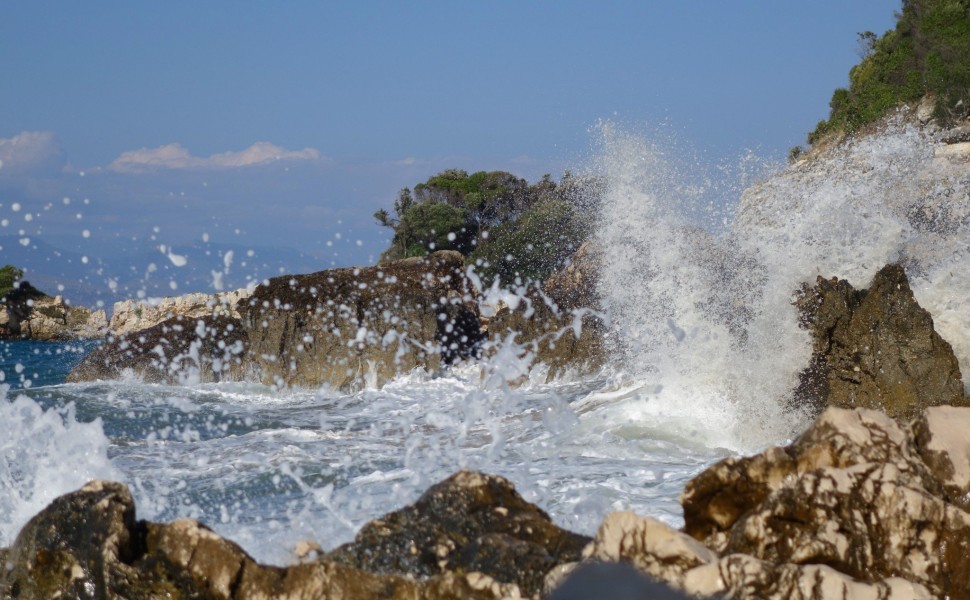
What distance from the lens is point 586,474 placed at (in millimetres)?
8109

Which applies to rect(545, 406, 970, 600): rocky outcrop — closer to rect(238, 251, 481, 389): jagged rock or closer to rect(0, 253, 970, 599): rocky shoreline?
rect(0, 253, 970, 599): rocky shoreline

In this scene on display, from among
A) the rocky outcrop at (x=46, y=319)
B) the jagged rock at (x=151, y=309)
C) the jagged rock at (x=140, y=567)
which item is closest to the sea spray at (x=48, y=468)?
the jagged rock at (x=140, y=567)

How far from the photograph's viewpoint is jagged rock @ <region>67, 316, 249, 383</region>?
18.9 m

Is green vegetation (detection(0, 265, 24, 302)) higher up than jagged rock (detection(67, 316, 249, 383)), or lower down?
higher up

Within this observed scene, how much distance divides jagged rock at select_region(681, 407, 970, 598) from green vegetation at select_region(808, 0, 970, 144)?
31079 mm

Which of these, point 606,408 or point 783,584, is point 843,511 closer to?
point 783,584

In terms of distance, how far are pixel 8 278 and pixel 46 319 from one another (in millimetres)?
6425

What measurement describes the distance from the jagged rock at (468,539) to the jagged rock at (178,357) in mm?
15214

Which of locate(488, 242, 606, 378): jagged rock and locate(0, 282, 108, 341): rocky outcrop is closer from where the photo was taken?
locate(488, 242, 606, 378): jagged rock

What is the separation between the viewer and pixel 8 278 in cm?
4991

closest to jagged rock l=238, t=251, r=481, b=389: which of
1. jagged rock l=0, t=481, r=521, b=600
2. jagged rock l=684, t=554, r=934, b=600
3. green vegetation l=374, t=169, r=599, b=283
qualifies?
jagged rock l=0, t=481, r=521, b=600

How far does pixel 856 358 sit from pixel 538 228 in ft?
116

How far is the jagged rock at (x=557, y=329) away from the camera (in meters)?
16.0

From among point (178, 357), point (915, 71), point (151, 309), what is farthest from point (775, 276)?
point (151, 309)
